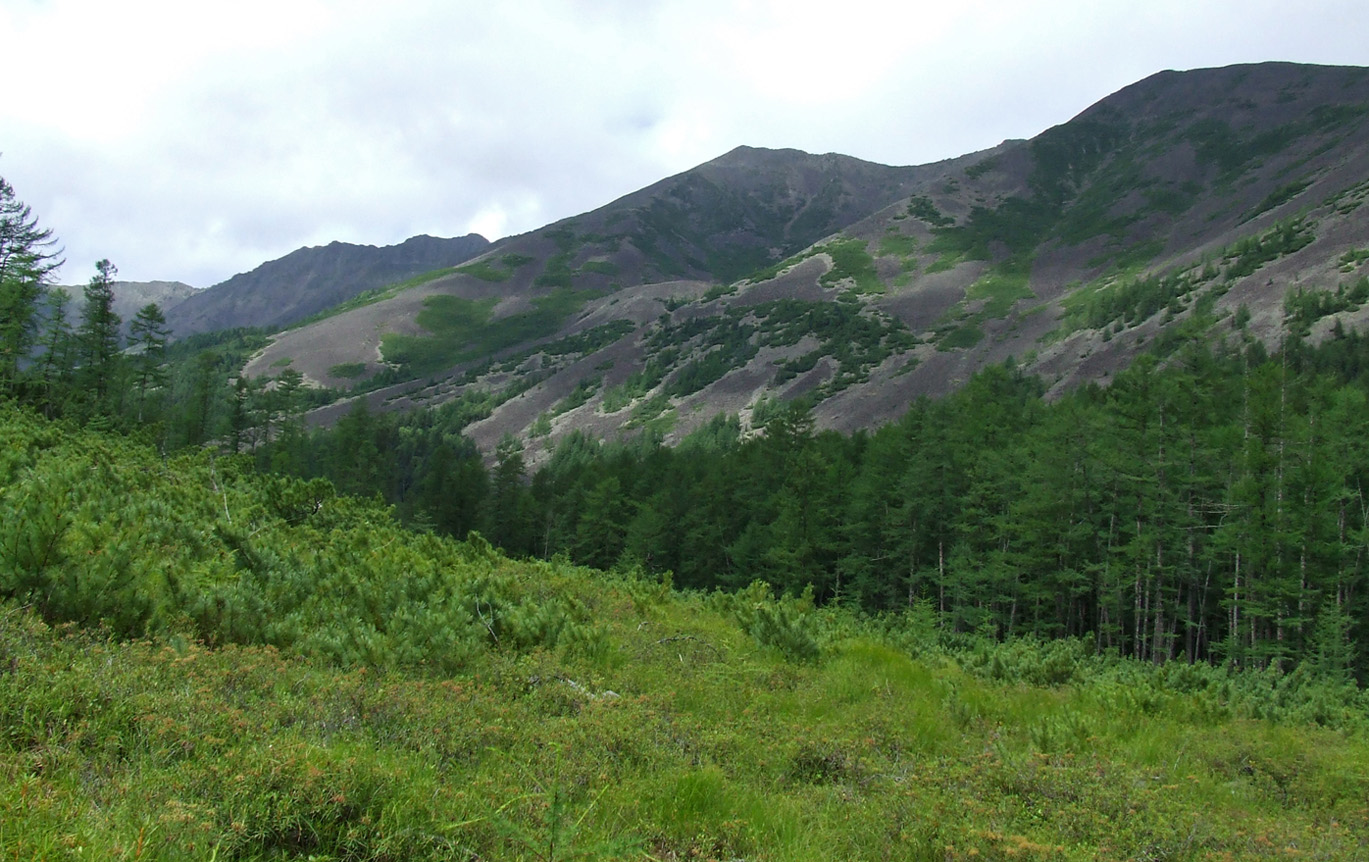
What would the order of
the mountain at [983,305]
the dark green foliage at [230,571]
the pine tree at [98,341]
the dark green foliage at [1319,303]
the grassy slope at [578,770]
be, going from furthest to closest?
the mountain at [983,305] → the dark green foliage at [1319,303] → the pine tree at [98,341] → the dark green foliage at [230,571] → the grassy slope at [578,770]

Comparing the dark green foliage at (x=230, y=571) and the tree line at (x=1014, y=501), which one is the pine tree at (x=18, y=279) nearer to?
the tree line at (x=1014, y=501)

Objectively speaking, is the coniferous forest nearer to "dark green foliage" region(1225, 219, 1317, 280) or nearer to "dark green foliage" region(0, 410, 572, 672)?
"dark green foliage" region(0, 410, 572, 672)

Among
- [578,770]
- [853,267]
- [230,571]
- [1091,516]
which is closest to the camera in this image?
[578,770]

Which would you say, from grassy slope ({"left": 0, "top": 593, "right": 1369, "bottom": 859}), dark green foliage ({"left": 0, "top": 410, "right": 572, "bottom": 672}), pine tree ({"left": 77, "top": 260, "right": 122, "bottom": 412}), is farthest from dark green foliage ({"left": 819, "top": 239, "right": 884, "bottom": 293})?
grassy slope ({"left": 0, "top": 593, "right": 1369, "bottom": 859})

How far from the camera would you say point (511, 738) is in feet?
17.5

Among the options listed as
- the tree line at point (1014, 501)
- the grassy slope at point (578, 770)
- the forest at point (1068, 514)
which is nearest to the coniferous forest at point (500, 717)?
the grassy slope at point (578, 770)

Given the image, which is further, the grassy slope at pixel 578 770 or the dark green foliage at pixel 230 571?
the dark green foliage at pixel 230 571

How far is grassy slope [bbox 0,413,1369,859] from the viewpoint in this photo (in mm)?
3357

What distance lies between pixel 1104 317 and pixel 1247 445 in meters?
71.9

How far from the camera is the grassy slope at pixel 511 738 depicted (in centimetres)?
336

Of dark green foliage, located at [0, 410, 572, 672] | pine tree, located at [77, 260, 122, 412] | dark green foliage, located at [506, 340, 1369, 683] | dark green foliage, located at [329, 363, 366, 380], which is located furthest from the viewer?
dark green foliage, located at [329, 363, 366, 380]

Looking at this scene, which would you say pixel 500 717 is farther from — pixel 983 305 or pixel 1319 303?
pixel 983 305

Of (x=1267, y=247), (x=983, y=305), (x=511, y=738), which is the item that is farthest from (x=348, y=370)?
(x=511, y=738)

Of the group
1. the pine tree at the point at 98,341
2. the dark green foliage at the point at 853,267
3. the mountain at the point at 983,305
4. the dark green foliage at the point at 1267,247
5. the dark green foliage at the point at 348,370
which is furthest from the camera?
the dark green foliage at the point at 348,370
